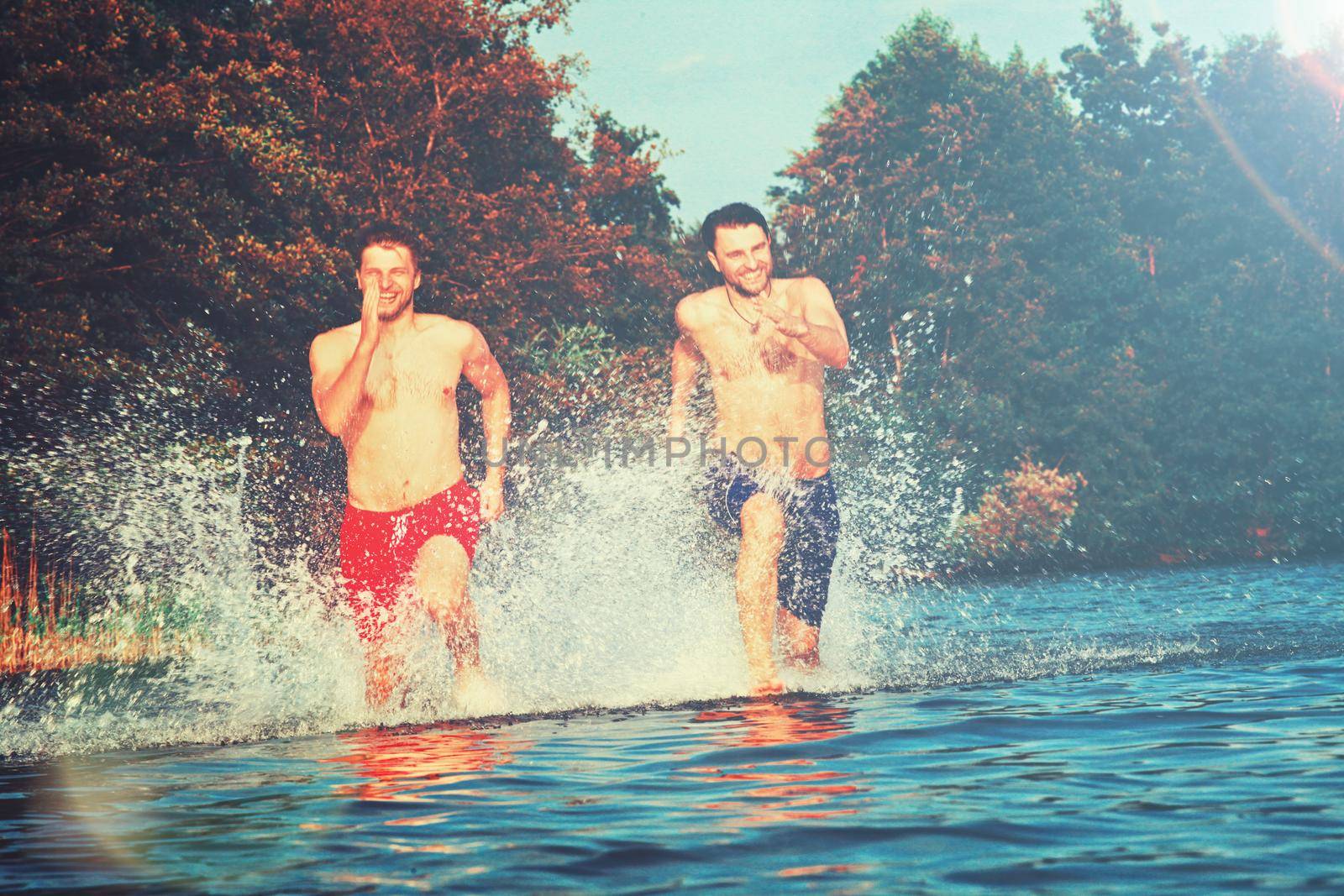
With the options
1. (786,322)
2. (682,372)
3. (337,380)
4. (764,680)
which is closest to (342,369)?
(337,380)

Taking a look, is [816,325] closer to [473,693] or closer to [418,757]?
[473,693]

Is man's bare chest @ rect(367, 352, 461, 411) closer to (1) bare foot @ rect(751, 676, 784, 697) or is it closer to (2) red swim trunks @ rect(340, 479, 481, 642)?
(2) red swim trunks @ rect(340, 479, 481, 642)

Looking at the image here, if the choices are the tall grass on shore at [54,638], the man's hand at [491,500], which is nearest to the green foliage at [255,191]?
the tall grass on shore at [54,638]

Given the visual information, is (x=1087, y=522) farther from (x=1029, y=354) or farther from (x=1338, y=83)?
(x=1338, y=83)

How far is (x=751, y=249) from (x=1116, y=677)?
2839 millimetres

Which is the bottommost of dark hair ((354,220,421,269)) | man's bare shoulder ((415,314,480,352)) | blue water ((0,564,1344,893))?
blue water ((0,564,1344,893))

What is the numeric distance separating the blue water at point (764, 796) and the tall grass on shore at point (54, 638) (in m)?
4.92

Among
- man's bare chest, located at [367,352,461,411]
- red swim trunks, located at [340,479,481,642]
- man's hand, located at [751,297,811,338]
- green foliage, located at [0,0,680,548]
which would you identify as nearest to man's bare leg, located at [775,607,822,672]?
man's hand, located at [751,297,811,338]

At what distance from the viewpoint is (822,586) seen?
26.3 feet

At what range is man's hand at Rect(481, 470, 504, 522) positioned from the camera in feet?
23.8

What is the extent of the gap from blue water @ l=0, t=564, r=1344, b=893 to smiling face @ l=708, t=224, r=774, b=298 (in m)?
2.09

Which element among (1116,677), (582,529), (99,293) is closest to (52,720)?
(582,529)

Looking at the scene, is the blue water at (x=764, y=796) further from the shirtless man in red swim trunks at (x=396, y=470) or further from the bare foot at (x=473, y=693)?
the shirtless man in red swim trunks at (x=396, y=470)

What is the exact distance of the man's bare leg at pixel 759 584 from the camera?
291 inches
